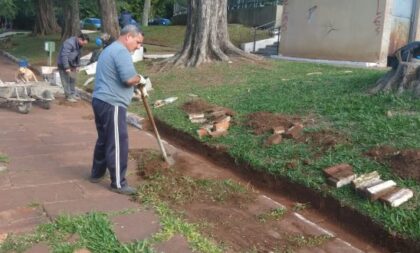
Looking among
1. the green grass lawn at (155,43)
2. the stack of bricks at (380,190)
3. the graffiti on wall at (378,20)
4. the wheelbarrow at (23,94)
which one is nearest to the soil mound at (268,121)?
the stack of bricks at (380,190)

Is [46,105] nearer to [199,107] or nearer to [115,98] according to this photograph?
[199,107]

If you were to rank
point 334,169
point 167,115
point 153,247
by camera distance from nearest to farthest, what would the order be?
1. point 153,247
2. point 334,169
3. point 167,115

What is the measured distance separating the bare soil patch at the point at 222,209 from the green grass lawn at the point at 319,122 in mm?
588

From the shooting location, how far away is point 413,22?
16391 mm

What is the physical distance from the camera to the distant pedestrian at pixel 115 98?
484 cm

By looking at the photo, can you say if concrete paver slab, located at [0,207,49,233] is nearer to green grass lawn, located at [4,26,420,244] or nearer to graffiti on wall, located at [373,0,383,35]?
green grass lawn, located at [4,26,420,244]

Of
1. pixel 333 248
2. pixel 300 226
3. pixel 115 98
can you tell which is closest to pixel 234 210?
pixel 300 226

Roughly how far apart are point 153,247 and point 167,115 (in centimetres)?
506

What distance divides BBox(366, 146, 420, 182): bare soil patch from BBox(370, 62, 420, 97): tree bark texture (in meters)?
2.19

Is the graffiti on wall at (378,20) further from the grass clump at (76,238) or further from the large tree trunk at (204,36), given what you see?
the grass clump at (76,238)

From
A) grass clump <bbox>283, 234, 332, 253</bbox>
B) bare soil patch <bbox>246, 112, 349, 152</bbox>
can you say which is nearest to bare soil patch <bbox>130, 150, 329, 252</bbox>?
grass clump <bbox>283, 234, 332, 253</bbox>

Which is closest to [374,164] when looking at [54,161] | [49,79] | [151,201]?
[151,201]

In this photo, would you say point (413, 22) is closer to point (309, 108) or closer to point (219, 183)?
point (309, 108)

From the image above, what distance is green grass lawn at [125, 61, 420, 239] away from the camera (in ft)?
15.7
